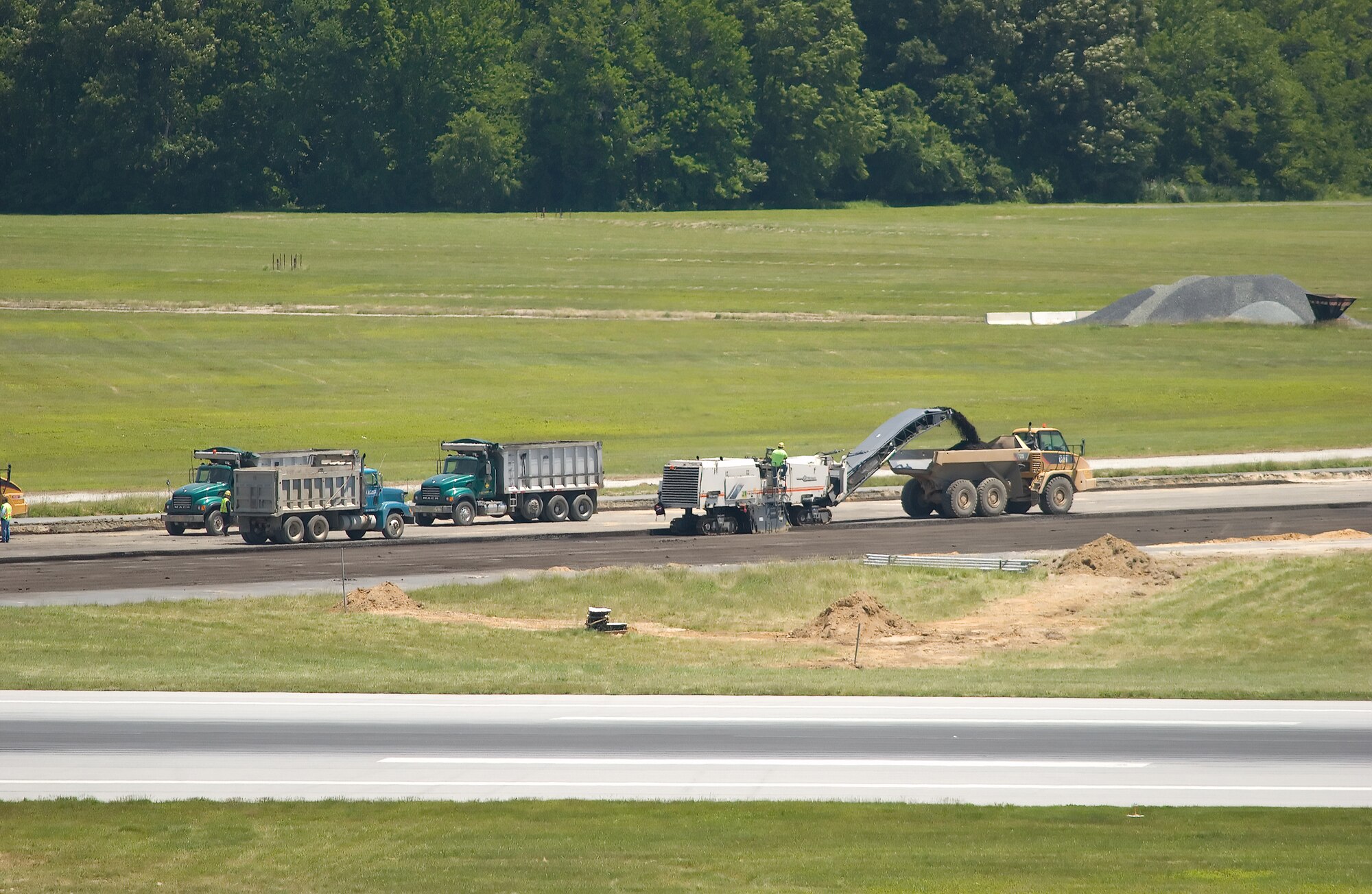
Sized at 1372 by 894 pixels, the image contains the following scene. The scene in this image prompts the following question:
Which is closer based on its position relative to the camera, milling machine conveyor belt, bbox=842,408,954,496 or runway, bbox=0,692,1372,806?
runway, bbox=0,692,1372,806

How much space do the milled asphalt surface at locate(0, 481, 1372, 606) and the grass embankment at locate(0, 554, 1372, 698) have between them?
Answer: 320cm

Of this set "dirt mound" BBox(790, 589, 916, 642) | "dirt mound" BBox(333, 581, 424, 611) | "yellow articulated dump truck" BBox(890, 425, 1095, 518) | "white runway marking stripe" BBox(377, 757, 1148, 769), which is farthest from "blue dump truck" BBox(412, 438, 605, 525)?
"white runway marking stripe" BBox(377, 757, 1148, 769)

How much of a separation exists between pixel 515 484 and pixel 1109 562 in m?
20.7

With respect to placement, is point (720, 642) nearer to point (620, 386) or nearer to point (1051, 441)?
point (1051, 441)

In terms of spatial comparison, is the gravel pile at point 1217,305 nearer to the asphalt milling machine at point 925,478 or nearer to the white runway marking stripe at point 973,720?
the asphalt milling machine at point 925,478

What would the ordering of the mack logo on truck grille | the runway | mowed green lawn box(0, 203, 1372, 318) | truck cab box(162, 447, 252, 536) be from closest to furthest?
the runway
the mack logo on truck grille
truck cab box(162, 447, 252, 536)
mowed green lawn box(0, 203, 1372, 318)

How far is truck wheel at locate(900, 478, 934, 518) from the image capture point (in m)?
51.9

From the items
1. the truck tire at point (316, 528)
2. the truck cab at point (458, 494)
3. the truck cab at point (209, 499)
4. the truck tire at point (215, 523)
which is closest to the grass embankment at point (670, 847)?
the truck tire at point (316, 528)

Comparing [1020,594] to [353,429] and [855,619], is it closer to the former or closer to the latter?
[855,619]

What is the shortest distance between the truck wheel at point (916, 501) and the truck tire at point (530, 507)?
11.1 meters

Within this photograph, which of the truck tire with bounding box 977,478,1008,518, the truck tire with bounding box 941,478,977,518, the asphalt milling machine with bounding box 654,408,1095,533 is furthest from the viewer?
the truck tire with bounding box 977,478,1008,518

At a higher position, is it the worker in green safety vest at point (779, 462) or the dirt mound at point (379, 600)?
the worker in green safety vest at point (779, 462)

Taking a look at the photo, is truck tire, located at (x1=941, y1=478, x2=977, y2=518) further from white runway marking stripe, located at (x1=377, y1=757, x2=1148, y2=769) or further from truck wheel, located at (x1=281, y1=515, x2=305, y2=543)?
white runway marking stripe, located at (x1=377, y1=757, x2=1148, y2=769)

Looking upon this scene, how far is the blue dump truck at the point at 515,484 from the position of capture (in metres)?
51.0
